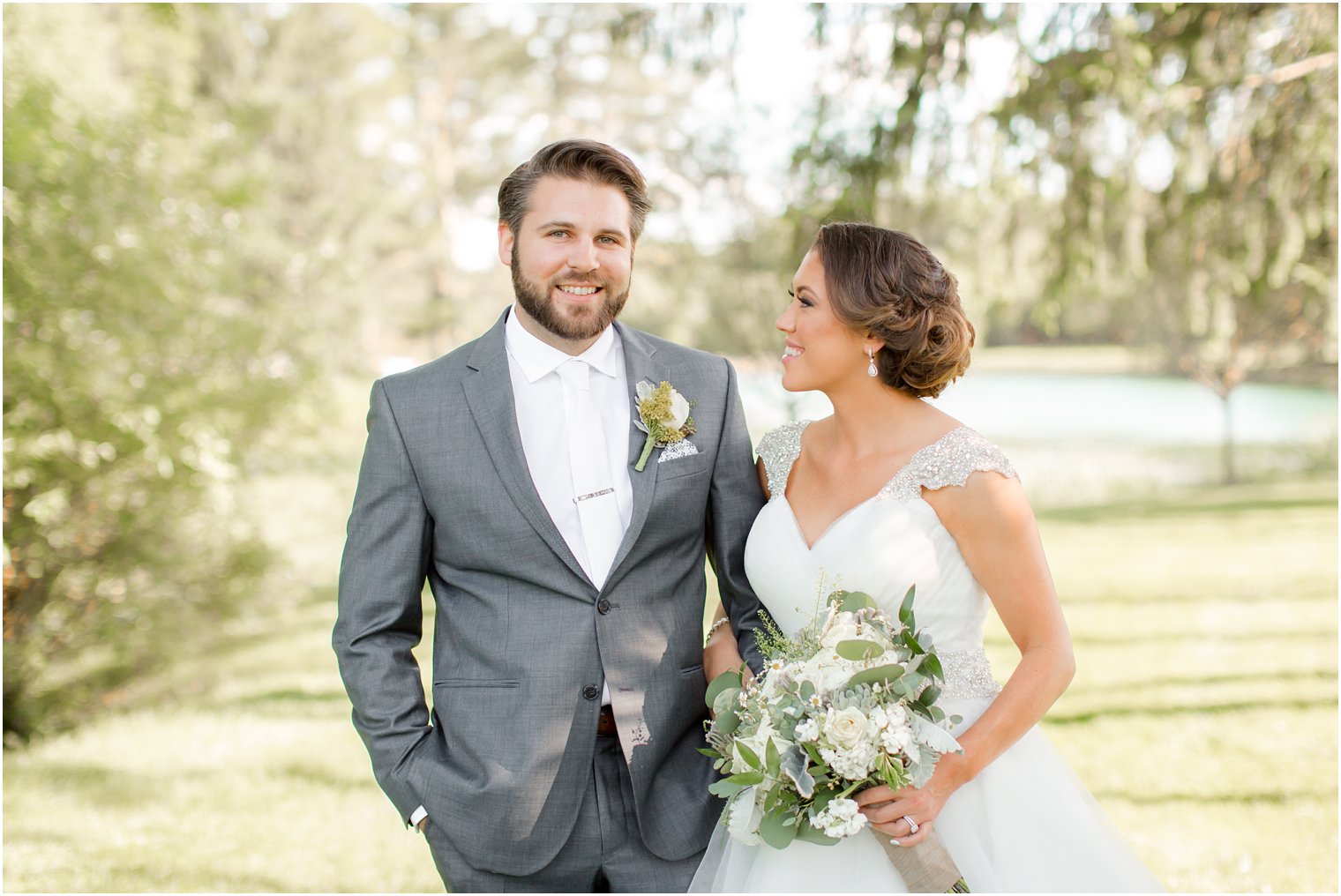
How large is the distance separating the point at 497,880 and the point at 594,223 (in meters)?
1.67

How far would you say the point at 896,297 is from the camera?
271 cm

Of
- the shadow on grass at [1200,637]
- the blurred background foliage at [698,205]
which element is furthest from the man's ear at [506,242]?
the shadow on grass at [1200,637]

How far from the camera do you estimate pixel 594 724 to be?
8.48ft

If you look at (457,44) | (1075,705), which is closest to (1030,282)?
(1075,705)

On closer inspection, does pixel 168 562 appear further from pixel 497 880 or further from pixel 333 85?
pixel 333 85

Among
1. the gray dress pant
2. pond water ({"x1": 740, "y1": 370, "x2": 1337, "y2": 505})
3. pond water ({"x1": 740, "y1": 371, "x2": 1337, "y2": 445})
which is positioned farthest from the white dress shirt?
pond water ({"x1": 740, "y1": 371, "x2": 1337, "y2": 445})

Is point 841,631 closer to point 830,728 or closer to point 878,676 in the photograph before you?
point 878,676

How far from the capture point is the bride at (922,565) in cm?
248

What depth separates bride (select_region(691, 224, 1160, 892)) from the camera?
97.7 inches

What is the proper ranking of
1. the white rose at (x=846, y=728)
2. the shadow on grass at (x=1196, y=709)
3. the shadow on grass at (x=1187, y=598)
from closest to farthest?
the white rose at (x=846, y=728)
the shadow on grass at (x=1196, y=709)
the shadow on grass at (x=1187, y=598)

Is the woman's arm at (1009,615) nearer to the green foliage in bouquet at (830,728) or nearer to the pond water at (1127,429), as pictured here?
the green foliage in bouquet at (830,728)

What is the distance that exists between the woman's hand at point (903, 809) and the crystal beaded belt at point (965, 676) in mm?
343

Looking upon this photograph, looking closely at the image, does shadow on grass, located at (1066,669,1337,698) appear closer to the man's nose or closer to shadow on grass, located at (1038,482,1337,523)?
the man's nose

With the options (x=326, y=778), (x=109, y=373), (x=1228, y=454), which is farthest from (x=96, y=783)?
(x=1228, y=454)
